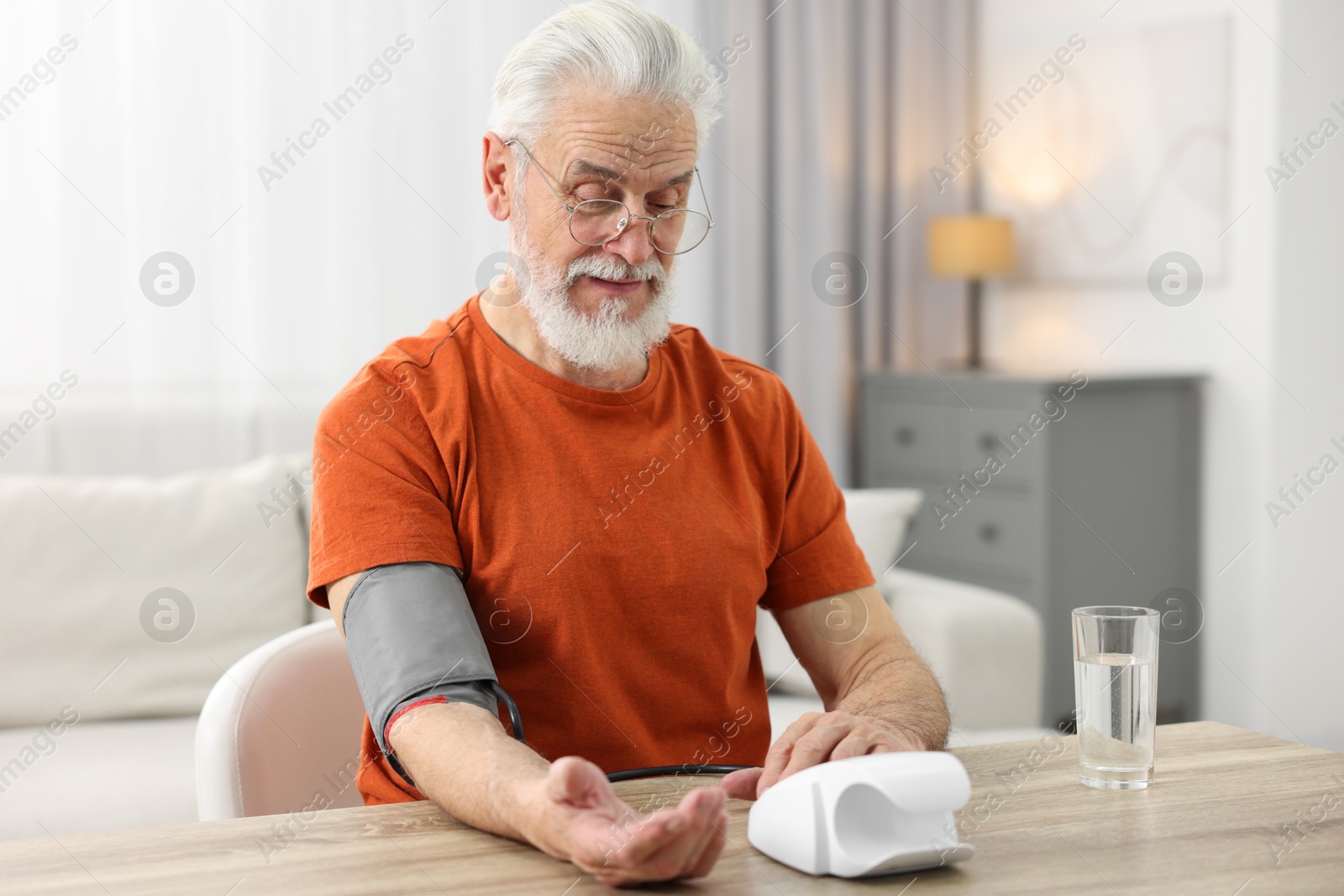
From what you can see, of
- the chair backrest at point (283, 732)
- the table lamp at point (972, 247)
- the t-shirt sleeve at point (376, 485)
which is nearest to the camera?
the t-shirt sleeve at point (376, 485)

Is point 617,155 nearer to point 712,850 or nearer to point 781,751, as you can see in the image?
point 781,751

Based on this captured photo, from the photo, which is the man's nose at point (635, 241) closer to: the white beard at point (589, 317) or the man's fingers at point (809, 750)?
the white beard at point (589, 317)

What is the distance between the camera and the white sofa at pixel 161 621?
2.38 m

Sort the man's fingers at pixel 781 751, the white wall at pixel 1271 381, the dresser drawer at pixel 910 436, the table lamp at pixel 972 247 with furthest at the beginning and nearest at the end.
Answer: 1. the table lamp at pixel 972 247
2. the dresser drawer at pixel 910 436
3. the white wall at pixel 1271 381
4. the man's fingers at pixel 781 751

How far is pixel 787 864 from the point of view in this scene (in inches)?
31.4

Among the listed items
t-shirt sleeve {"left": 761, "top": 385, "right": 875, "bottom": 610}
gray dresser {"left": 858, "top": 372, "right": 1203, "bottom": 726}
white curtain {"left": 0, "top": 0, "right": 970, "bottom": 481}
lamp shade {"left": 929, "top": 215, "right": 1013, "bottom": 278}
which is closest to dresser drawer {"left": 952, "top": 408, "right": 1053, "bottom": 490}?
gray dresser {"left": 858, "top": 372, "right": 1203, "bottom": 726}

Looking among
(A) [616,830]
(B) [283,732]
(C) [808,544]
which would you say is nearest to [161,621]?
(B) [283,732]

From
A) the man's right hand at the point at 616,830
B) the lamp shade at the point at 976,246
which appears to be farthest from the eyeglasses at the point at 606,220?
the lamp shade at the point at 976,246

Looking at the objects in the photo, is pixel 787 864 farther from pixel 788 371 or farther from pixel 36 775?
pixel 788 371

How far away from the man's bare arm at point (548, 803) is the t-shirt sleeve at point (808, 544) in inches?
19.0

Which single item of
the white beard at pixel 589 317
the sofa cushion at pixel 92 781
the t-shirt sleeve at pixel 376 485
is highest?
the white beard at pixel 589 317

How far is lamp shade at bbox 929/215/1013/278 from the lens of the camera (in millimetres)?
3846

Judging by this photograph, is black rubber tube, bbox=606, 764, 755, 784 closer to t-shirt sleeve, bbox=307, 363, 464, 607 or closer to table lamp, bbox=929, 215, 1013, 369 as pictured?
t-shirt sleeve, bbox=307, 363, 464, 607

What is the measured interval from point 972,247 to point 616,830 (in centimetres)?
332
